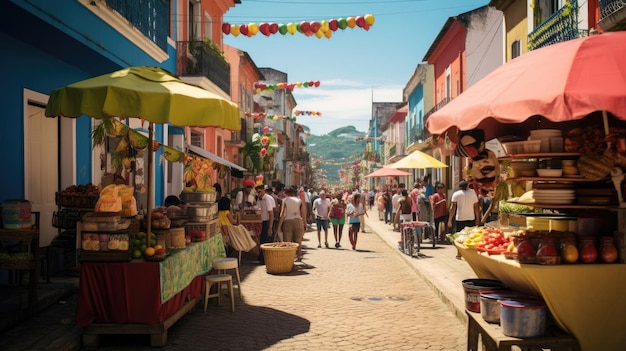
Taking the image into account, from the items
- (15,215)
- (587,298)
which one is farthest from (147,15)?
(587,298)

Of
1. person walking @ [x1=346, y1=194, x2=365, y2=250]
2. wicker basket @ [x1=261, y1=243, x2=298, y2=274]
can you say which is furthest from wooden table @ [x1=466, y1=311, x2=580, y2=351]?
person walking @ [x1=346, y1=194, x2=365, y2=250]

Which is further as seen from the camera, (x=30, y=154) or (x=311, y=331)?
(x=30, y=154)

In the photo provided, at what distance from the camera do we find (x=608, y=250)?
17.1 ft

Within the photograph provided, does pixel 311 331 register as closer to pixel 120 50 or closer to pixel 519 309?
pixel 519 309

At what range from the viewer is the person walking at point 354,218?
57.4 feet

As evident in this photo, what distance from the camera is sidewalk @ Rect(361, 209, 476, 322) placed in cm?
891

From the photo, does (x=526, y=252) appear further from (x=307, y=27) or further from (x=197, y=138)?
(x=197, y=138)

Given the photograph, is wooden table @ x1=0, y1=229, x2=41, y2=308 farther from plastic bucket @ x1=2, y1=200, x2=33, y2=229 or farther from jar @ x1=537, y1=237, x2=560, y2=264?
jar @ x1=537, y1=237, x2=560, y2=264

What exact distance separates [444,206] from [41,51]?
11.2 metres

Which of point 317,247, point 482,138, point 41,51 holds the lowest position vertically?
point 317,247

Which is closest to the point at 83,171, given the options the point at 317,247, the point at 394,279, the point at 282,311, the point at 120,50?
the point at 120,50

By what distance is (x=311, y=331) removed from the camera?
751 centimetres

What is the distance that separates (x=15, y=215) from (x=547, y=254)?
19.5 ft

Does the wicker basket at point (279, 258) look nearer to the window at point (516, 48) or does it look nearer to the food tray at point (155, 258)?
the food tray at point (155, 258)
